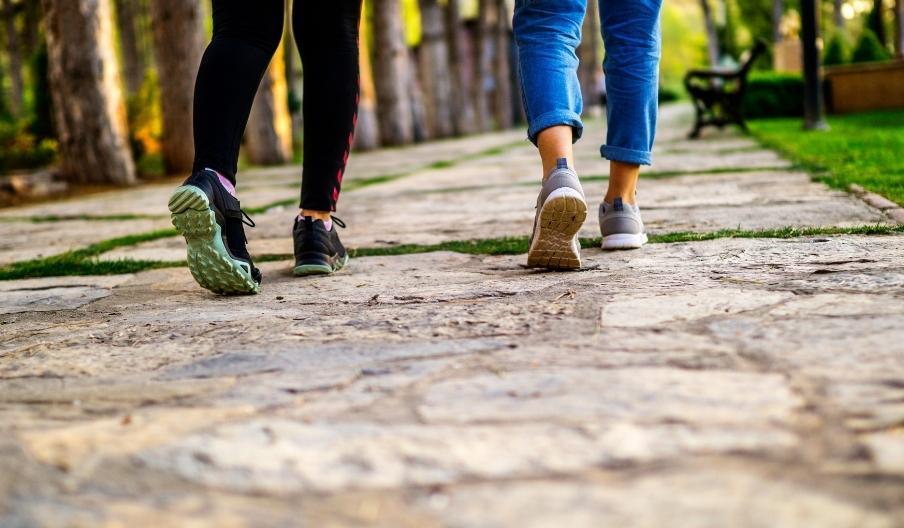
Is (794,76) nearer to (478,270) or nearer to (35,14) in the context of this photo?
(478,270)

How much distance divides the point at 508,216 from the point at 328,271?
1426 mm

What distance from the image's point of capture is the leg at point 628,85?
9.73ft

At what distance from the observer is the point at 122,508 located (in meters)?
1.09

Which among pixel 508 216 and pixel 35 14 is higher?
pixel 35 14

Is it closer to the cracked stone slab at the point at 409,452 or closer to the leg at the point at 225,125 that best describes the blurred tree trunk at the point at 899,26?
the leg at the point at 225,125

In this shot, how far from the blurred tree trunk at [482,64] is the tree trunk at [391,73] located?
6.76 m

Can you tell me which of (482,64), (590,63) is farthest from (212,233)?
(590,63)

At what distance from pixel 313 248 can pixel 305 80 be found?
474 millimetres

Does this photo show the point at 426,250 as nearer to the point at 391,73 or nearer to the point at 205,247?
the point at 205,247

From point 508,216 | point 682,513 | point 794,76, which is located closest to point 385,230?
point 508,216

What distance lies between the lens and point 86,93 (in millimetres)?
8367

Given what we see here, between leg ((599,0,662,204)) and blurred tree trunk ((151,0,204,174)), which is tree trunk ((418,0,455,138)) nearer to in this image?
blurred tree trunk ((151,0,204,174))

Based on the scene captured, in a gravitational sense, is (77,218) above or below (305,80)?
below

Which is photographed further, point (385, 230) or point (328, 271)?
point (385, 230)
